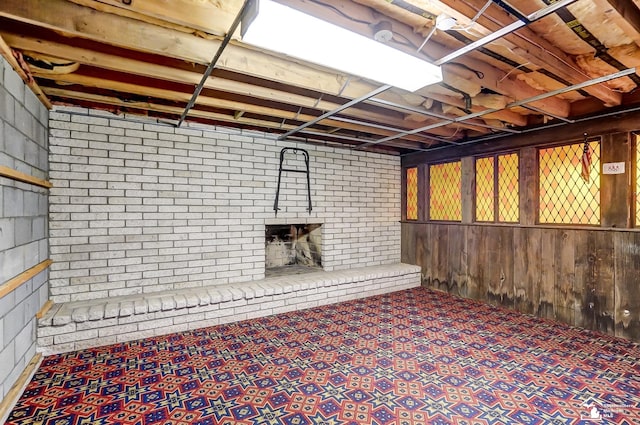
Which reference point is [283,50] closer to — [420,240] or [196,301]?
[196,301]

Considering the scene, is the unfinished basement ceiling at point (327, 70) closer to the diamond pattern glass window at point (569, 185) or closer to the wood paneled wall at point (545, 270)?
the diamond pattern glass window at point (569, 185)

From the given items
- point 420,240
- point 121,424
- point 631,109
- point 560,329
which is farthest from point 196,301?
point 631,109

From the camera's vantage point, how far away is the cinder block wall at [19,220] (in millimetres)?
2182

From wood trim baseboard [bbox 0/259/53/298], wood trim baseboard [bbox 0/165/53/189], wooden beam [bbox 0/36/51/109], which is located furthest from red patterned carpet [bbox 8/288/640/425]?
wooden beam [bbox 0/36/51/109]

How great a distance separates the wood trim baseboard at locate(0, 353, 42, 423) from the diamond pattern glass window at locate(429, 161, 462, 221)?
→ 215 inches

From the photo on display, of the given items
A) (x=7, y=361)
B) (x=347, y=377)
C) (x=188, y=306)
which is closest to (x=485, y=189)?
(x=347, y=377)

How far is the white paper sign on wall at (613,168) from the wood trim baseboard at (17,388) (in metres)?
5.73

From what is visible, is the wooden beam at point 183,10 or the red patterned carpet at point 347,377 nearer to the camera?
the wooden beam at point 183,10

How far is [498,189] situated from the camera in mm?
4664

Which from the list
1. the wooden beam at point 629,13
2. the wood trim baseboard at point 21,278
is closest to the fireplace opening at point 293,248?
the wood trim baseboard at point 21,278

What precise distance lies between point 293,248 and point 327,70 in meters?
3.77

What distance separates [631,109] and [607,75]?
109 centimetres

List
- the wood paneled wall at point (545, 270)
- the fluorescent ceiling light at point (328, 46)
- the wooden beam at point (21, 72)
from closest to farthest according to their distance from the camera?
the fluorescent ceiling light at point (328, 46) → the wooden beam at point (21, 72) → the wood paneled wall at point (545, 270)

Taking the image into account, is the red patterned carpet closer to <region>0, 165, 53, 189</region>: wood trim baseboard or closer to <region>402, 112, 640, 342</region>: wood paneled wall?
<region>402, 112, 640, 342</region>: wood paneled wall
